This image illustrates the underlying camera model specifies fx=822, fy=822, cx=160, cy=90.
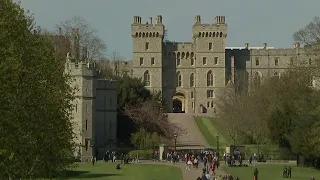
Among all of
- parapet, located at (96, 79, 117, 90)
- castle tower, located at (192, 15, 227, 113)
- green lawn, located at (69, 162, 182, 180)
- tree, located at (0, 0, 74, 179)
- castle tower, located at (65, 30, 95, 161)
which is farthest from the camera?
castle tower, located at (192, 15, 227, 113)

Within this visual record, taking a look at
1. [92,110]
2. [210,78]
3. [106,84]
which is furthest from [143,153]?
[210,78]

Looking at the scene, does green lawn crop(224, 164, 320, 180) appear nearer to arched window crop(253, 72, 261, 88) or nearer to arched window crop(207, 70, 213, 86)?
arched window crop(253, 72, 261, 88)

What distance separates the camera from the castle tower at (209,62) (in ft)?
303

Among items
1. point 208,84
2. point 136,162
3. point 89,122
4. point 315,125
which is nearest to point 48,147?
point 315,125

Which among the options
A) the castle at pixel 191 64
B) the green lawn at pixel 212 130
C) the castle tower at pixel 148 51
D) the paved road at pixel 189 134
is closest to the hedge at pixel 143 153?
the paved road at pixel 189 134

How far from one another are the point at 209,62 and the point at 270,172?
169 ft

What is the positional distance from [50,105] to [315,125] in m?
22.0

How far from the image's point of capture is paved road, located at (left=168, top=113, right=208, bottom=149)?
65600mm

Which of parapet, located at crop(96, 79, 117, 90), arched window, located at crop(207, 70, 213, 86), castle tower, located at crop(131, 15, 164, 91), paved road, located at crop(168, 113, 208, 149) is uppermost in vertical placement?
castle tower, located at crop(131, 15, 164, 91)

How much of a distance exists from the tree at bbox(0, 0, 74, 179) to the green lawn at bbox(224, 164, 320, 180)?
15.0 m

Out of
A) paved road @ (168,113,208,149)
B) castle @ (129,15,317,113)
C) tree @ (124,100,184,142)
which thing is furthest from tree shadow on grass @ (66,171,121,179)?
castle @ (129,15,317,113)

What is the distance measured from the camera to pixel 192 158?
45.5 meters

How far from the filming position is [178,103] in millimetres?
96812

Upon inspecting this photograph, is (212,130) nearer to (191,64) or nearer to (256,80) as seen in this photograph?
(256,80)
